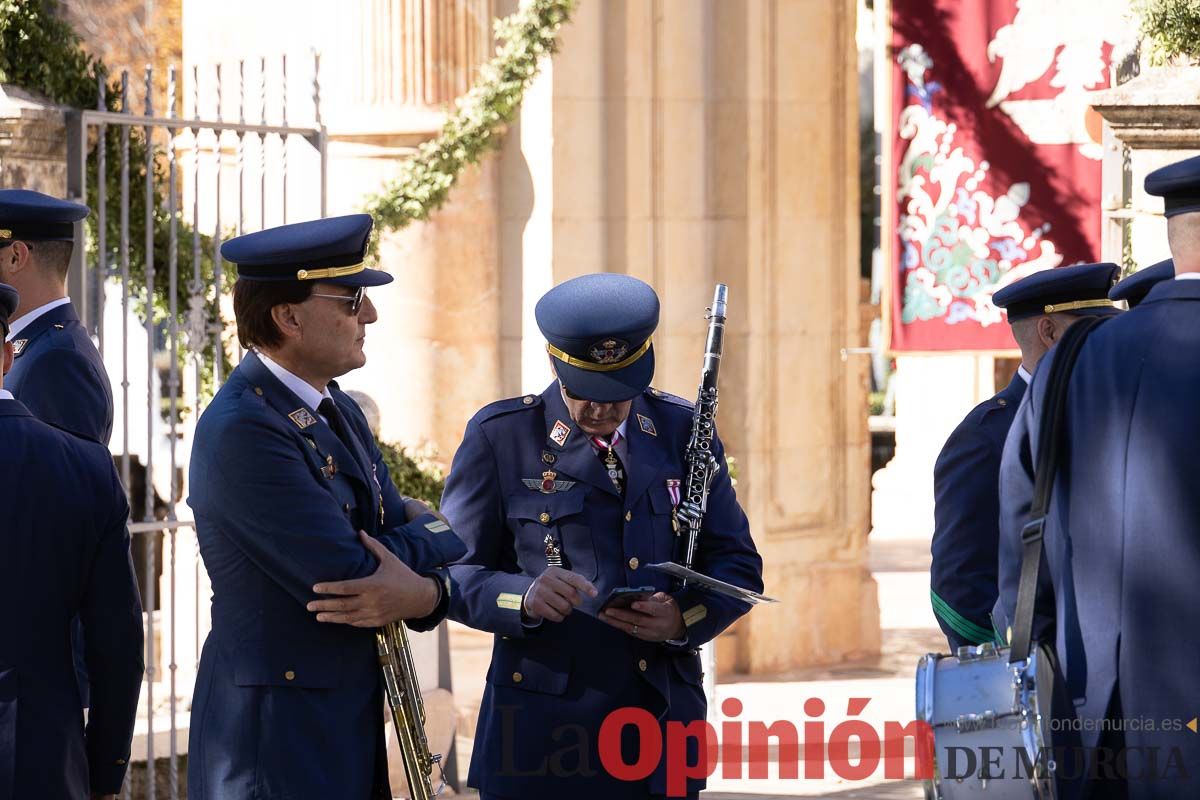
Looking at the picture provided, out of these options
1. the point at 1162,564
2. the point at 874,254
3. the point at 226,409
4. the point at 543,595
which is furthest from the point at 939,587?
the point at 874,254

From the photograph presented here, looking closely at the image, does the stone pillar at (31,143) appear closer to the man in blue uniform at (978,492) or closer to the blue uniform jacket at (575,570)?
the blue uniform jacket at (575,570)

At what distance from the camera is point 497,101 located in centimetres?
789

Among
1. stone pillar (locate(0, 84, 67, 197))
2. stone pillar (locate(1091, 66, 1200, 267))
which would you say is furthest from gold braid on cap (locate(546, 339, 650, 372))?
stone pillar (locate(1091, 66, 1200, 267))

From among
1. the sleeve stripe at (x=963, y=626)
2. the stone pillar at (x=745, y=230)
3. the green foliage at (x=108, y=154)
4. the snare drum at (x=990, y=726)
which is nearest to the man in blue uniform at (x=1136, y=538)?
the snare drum at (x=990, y=726)

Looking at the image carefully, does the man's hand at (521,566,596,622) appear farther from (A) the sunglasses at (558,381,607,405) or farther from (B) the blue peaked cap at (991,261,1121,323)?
(B) the blue peaked cap at (991,261,1121,323)

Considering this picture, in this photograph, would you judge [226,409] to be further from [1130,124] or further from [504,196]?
[504,196]

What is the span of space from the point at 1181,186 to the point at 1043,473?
54 centimetres

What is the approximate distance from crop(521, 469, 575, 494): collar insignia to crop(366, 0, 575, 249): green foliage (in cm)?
397

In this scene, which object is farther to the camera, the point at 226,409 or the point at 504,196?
the point at 504,196

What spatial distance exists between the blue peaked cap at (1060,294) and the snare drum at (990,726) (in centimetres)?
160

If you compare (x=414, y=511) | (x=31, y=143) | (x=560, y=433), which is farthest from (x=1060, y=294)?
(x=31, y=143)

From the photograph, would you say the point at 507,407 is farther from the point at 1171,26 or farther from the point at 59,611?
the point at 1171,26

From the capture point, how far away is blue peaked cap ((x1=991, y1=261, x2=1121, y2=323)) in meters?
4.57

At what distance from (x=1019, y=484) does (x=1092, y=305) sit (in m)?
1.45
